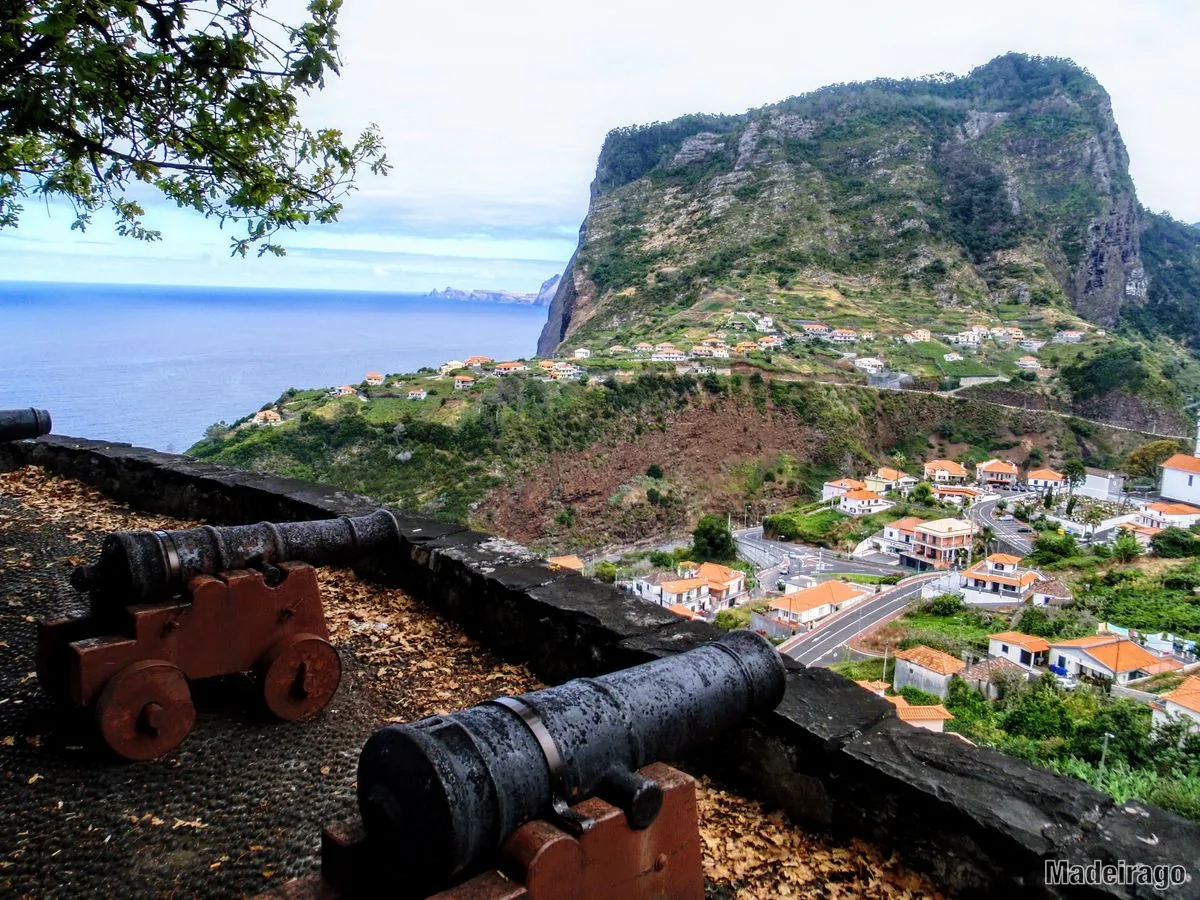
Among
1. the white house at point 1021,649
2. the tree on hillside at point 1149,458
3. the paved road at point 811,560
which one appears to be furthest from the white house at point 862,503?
the white house at point 1021,649

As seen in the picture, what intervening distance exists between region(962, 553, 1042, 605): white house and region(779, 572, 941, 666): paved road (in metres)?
2.27

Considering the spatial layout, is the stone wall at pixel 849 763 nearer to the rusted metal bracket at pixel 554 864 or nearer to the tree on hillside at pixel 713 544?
the rusted metal bracket at pixel 554 864

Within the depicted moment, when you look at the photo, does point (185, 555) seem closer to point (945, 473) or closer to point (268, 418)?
point (268, 418)

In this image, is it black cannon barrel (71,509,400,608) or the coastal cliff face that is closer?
black cannon barrel (71,509,400,608)

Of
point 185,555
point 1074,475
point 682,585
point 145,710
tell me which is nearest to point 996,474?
point 1074,475

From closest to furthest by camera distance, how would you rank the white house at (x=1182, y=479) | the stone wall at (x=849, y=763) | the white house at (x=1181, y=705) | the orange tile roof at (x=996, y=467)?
the stone wall at (x=849, y=763)
the white house at (x=1181, y=705)
the white house at (x=1182, y=479)
the orange tile roof at (x=996, y=467)

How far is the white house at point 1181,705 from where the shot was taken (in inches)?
627

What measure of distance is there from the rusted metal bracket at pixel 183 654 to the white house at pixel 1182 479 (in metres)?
58.4

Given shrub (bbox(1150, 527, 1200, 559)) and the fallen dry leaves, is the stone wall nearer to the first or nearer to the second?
the fallen dry leaves

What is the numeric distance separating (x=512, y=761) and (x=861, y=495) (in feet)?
168

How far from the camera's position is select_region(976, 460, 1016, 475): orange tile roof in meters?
57.4

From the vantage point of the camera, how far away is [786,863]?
231 cm

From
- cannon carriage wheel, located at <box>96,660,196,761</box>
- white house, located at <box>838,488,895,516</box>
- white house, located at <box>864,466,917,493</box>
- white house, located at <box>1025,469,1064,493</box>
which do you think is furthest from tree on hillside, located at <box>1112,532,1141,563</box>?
cannon carriage wheel, located at <box>96,660,196,761</box>

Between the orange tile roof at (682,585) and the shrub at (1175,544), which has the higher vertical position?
the shrub at (1175,544)
